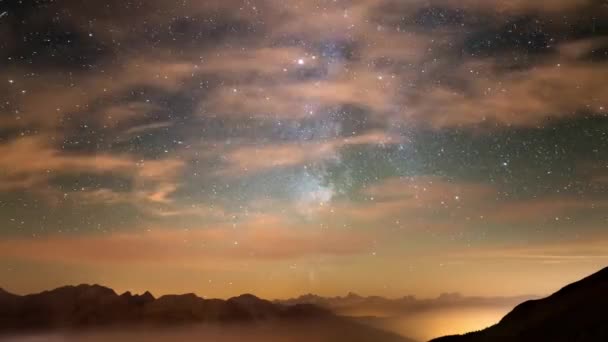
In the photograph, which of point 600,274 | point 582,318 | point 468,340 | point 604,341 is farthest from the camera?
point 468,340

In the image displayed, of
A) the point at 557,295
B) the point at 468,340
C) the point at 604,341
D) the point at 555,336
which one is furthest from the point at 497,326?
the point at 604,341

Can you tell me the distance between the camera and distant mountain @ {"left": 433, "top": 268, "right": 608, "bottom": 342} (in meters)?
30.9

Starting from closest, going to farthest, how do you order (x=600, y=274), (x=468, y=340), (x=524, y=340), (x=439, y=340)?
(x=524, y=340), (x=600, y=274), (x=468, y=340), (x=439, y=340)

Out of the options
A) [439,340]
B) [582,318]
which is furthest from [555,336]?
[439,340]

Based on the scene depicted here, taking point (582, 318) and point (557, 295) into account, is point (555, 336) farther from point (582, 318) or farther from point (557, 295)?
point (557, 295)

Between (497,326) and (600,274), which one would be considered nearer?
(600,274)

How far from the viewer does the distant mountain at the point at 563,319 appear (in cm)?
3094

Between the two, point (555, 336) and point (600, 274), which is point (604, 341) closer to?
point (555, 336)

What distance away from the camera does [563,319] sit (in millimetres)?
37188

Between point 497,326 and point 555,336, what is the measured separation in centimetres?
1758

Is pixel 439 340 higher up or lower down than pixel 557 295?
lower down

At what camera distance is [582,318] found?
112 feet

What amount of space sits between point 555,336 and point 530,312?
50.8ft

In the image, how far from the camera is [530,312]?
159 feet
